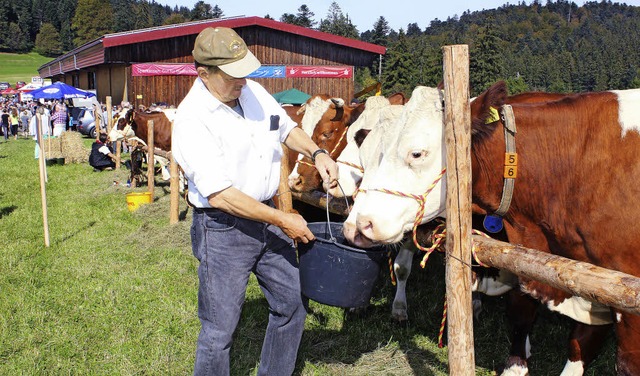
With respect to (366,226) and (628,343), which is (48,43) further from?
(628,343)

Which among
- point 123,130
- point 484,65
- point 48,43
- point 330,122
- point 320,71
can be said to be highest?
point 48,43

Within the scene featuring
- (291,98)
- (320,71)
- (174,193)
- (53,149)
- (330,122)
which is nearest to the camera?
(330,122)

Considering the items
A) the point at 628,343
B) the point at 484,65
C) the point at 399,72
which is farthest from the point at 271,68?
the point at 399,72

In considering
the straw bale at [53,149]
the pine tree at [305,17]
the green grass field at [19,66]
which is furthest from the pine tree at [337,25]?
the straw bale at [53,149]

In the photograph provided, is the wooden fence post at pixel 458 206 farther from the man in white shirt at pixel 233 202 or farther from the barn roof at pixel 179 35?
the barn roof at pixel 179 35

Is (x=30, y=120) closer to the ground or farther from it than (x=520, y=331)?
farther from it

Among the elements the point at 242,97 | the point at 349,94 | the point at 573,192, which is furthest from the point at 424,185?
the point at 349,94

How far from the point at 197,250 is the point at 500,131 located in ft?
5.67

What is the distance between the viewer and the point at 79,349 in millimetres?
4281

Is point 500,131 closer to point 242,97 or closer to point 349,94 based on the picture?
point 242,97

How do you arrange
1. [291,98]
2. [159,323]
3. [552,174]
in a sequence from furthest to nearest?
[291,98] → [159,323] → [552,174]

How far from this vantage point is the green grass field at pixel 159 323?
4.03m

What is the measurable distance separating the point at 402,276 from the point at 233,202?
2.94 m

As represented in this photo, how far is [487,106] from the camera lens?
8.54 ft
